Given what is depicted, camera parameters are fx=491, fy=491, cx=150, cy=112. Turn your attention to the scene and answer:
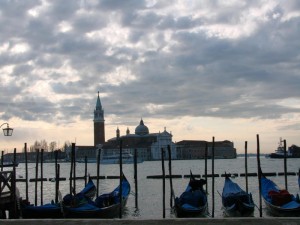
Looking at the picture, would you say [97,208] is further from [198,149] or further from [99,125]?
[198,149]

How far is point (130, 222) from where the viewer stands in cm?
880

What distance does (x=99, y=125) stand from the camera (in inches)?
6161

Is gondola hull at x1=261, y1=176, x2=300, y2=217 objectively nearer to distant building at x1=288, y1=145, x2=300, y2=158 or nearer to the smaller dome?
distant building at x1=288, y1=145, x2=300, y2=158

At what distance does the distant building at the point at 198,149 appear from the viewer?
559ft

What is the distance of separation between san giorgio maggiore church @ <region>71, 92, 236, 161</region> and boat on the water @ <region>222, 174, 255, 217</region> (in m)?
124

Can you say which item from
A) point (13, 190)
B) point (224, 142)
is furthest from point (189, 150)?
point (13, 190)

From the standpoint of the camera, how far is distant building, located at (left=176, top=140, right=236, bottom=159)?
170250 millimetres

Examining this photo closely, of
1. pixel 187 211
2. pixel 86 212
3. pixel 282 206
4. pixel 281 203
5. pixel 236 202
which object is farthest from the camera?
pixel 236 202

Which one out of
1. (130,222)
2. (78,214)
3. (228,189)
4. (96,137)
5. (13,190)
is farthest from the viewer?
(96,137)

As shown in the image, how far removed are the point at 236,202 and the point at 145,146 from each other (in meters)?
143

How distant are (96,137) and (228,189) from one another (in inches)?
5481

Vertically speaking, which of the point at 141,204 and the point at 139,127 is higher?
the point at 139,127

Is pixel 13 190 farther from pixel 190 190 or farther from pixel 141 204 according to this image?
pixel 141 204

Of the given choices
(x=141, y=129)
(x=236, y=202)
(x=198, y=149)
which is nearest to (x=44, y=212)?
(x=236, y=202)
